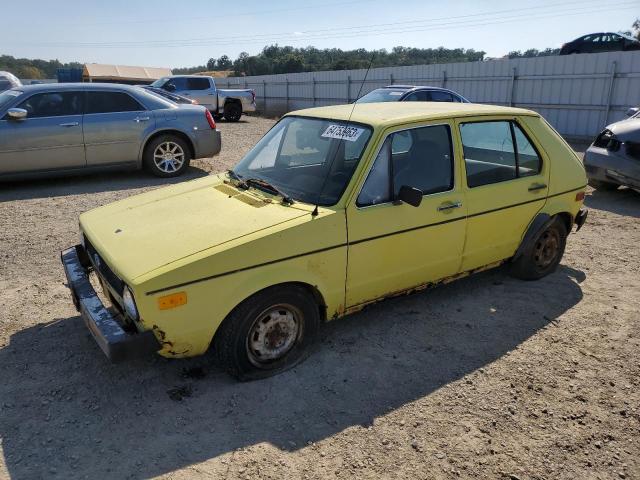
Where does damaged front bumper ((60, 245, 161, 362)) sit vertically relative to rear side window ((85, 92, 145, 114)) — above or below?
below

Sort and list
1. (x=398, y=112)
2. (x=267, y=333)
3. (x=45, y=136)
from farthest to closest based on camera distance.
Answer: (x=45, y=136) → (x=398, y=112) → (x=267, y=333)

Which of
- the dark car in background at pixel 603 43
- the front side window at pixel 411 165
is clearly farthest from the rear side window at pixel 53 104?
the dark car in background at pixel 603 43

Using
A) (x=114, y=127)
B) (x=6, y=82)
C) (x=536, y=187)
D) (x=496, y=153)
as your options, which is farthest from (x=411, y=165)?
(x=6, y=82)

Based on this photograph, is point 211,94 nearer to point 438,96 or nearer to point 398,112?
point 438,96

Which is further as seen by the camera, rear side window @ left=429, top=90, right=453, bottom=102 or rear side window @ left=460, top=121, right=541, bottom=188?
rear side window @ left=429, top=90, right=453, bottom=102

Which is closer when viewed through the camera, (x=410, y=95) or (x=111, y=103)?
(x=111, y=103)

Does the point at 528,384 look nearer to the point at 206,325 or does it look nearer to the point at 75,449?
the point at 206,325

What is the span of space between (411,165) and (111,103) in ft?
21.6

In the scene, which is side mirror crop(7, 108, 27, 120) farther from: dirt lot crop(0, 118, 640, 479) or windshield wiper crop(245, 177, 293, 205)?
windshield wiper crop(245, 177, 293, 205)

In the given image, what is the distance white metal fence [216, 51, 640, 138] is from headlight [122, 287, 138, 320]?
13.5m

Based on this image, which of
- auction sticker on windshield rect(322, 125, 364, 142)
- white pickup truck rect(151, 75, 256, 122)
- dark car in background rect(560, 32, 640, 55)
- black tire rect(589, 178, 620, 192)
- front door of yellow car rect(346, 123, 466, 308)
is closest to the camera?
front door of yellow car rect(346, 123, 466, 308)

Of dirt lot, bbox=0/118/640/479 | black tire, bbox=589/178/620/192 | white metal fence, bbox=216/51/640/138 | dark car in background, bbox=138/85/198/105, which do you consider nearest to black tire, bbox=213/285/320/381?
dirt lot, bbox=0/118/640/479

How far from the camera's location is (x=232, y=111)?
21.2 meters

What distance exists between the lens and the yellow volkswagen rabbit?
2.85 m
